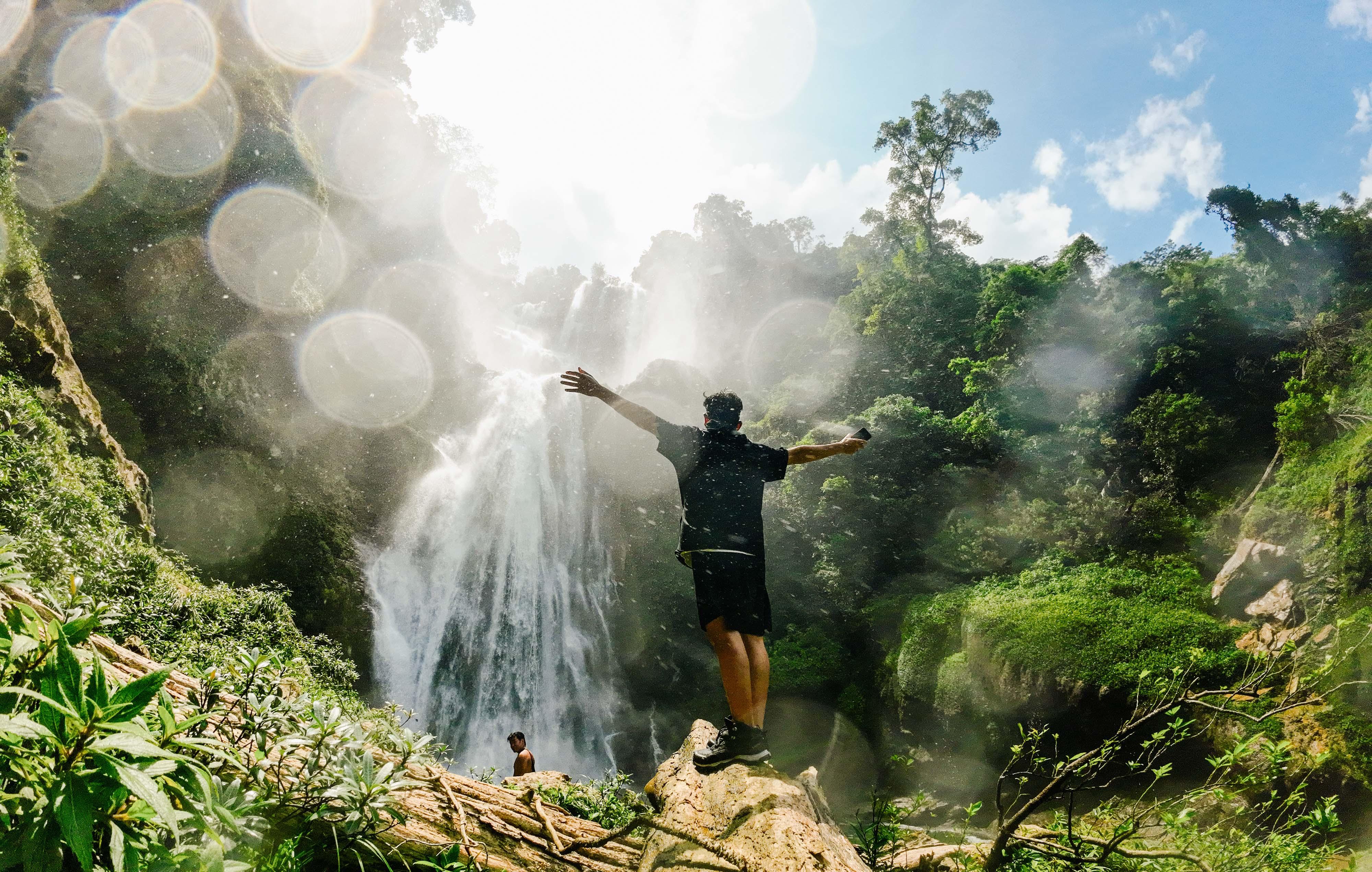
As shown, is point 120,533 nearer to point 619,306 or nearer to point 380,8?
point 380,8

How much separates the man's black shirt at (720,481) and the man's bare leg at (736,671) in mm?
469

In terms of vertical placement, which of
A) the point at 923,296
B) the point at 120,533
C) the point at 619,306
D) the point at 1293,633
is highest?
the point at 619,306

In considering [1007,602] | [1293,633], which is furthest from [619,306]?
[1293,633]

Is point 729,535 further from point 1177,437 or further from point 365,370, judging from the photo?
point 365,370

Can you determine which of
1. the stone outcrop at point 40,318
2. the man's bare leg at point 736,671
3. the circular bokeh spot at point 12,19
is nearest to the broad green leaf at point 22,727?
the man's bare leg at point 736,671

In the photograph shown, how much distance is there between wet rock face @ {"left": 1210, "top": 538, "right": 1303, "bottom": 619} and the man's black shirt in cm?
1286

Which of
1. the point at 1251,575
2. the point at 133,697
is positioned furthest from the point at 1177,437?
the point at 133,697

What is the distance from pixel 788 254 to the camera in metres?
42.6

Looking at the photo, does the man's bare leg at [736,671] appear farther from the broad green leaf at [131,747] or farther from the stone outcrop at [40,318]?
the stone outcrop at [40,318]

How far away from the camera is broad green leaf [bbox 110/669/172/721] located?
979 millimetres

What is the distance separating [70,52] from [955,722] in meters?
22.7

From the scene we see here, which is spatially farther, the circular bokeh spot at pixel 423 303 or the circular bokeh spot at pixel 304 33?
the circular bokeh spot at pixel 423 303

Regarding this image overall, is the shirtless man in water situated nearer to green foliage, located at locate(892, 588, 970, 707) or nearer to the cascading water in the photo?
the cascading water

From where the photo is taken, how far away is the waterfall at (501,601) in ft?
49.2
